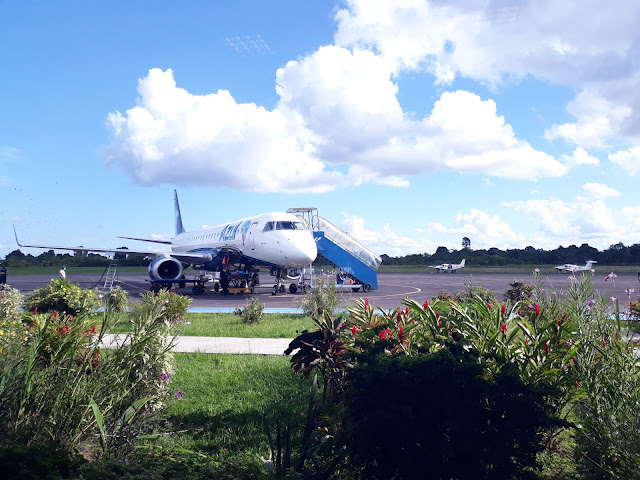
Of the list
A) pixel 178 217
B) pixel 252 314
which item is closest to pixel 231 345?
pixel 252 314

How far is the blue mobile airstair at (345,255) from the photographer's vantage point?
27.8 metres

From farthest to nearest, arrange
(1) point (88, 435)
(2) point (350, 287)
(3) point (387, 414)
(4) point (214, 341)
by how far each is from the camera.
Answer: (2) point (350, 287), (4) point (214, 341), (1) point (88, 435), (3) point (387, 414)

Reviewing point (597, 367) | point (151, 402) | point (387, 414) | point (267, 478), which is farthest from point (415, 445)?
point (151, 402)

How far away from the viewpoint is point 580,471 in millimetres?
4344

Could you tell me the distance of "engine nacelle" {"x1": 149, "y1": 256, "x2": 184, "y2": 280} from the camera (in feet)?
79.8

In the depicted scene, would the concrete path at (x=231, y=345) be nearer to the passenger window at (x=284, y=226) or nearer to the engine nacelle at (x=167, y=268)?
the passenger window at (x=284, y=226)

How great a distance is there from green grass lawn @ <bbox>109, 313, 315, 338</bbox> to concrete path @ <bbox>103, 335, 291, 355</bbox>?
1.41 feet

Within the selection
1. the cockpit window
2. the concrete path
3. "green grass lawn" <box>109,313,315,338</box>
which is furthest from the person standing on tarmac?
the concrete path

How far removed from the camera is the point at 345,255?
28125 mm

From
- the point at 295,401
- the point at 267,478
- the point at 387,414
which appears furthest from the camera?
the point at 295,401

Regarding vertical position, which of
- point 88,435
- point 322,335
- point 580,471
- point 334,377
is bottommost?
point 580,471

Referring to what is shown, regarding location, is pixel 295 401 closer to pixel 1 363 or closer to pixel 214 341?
pixel 1 363

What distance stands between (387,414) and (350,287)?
26.4 m

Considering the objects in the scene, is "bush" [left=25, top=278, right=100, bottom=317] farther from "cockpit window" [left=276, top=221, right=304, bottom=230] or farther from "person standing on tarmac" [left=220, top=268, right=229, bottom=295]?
"person standing on tarmac" [left=220, top=268, right=229, bottom=295]
